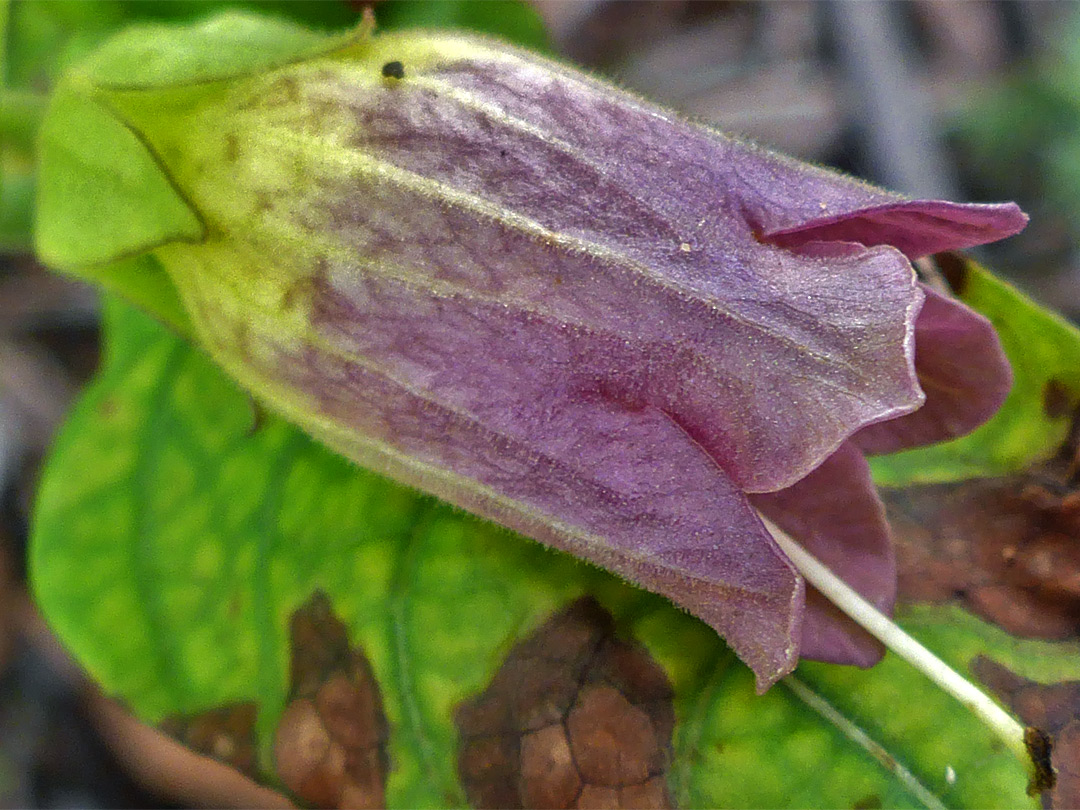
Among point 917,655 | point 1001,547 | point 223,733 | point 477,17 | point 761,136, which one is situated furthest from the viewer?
point 761,136

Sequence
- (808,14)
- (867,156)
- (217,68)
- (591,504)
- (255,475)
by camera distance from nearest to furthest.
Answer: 1. (591,504)
2. (217,68)
3. (255,475)
4. (867,156)
5. (808,14)

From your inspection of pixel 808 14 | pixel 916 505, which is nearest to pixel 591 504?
pixel 916 505

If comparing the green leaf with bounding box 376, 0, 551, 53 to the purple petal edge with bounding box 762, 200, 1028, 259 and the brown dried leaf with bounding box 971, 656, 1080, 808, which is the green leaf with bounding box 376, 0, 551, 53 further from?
the brown dried leaf with bounding box 971, 656, 1080, 808

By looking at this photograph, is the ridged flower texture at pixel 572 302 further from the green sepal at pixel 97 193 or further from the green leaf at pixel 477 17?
the green leaf at pixel 477 17

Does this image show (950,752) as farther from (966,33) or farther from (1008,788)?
(966,33)

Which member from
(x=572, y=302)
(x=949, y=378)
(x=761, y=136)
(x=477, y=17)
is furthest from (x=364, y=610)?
(x=761, y=136)

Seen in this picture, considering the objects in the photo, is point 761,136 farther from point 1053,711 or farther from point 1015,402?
point 1053,711
